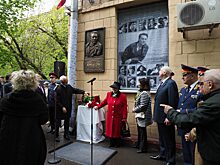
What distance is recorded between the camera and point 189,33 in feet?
16.5

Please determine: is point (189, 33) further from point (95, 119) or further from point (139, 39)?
point (95, 119)

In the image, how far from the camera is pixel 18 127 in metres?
2.64

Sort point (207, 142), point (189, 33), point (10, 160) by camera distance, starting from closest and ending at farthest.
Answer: point (207, 142) → point (10, 160) → point (189, 33)

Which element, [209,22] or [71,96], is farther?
[71,96]

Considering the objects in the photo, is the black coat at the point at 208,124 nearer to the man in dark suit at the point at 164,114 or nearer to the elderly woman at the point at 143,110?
the man in dark suit at the point at 164,114

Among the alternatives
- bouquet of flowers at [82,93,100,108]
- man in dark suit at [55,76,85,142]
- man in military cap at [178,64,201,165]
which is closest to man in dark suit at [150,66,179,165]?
man in military cap at [178,64,201,165]

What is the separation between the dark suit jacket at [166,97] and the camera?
12.8ft

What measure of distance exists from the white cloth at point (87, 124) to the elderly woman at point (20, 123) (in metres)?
2.93

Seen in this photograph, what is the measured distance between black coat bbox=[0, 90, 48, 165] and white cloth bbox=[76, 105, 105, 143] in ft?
9.69

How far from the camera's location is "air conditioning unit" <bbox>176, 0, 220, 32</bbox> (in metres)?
4.28

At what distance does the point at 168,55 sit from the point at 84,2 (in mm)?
3437

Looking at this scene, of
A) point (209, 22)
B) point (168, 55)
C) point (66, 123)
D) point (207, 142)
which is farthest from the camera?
point (66, 123)

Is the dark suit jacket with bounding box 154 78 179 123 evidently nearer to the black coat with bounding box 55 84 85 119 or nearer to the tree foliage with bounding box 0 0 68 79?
the black coat with bounding box 55 84 85 119

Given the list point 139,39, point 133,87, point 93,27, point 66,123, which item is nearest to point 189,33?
point 139,39
